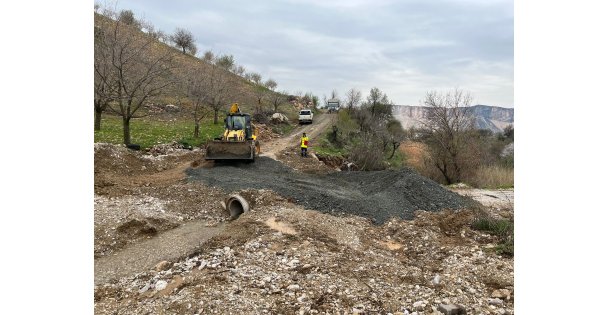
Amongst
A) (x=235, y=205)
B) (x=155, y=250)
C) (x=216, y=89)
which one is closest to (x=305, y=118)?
(x=216, y=89)

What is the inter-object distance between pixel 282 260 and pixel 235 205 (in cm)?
351

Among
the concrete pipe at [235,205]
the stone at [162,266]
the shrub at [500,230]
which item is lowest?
the stone at [162,266]

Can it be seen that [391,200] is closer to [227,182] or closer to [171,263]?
[227,182]

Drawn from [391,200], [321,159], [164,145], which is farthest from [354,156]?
[391,200]

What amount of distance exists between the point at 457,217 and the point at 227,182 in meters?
6.55

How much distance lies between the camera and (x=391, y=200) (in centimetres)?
1084

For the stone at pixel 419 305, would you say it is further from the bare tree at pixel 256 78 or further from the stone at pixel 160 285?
the bare tree at pixel 256 78

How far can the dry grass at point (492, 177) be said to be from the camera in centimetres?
2080

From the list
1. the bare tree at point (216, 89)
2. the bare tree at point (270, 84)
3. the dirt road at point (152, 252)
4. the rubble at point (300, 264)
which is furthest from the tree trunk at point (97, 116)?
the bare tree at point (270, 84)

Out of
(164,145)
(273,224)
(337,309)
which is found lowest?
(337,309)

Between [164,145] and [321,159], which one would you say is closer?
[164,145]

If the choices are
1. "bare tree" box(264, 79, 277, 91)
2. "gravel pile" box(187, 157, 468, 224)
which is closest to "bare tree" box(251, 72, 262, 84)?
"bare tree" box(264, 79, 277, 91)

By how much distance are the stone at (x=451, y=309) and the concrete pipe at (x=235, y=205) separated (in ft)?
17.8

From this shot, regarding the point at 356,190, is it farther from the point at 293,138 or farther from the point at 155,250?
the point at 293,138
